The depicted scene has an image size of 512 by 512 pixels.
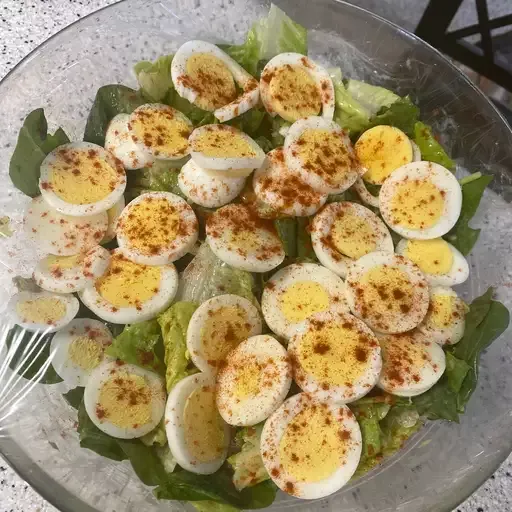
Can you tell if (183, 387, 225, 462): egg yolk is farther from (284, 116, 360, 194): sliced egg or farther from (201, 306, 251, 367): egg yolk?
(284, 116, 360, 194): sliced egg

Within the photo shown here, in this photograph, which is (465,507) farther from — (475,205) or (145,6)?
(145,6)

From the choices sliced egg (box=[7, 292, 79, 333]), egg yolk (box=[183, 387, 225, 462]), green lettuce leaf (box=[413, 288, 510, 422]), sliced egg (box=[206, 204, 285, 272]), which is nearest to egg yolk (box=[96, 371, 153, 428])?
egg yolk (box=[183, 387, 225, 462])

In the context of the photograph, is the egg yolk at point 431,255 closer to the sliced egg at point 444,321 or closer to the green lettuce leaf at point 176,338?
the sliced egg at point 444,321

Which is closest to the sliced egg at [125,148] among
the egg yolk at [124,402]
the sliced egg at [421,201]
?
the egg yolk at [124,402]

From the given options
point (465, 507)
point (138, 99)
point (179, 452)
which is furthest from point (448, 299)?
point (138, 99)

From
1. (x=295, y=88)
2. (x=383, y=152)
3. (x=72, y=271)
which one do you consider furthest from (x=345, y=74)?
(x=72, y=271)

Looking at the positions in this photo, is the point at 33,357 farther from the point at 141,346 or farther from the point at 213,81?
the point at 213,81
